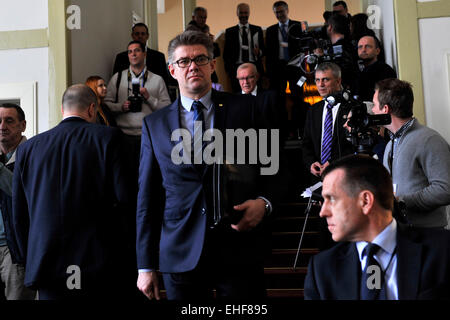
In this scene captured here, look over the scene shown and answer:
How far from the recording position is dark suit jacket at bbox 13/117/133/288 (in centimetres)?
256

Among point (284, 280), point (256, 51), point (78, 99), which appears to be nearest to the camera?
point (78, 99)

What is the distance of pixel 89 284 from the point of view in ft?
8.31

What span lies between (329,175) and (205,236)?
20.8 inches

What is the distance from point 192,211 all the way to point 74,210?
71cm

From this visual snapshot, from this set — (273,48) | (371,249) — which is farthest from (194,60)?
(273,48)

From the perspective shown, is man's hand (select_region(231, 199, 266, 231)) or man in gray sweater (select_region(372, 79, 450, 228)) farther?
man in gray sweater (select_region(372, 79, 450, 228))

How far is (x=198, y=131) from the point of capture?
7.18 ft

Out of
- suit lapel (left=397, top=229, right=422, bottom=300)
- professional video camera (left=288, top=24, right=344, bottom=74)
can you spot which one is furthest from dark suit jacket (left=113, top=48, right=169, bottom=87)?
suit lapel (left=397, top=229, right=422, bottom=300)

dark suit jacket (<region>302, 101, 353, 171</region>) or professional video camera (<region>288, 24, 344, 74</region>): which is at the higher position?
professional video camera (<region>288, 24, 344, 74</region>)

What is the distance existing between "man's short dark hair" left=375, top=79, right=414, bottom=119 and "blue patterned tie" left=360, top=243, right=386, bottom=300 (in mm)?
1424

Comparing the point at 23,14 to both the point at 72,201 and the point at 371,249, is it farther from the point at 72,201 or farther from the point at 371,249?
the point at 371,249

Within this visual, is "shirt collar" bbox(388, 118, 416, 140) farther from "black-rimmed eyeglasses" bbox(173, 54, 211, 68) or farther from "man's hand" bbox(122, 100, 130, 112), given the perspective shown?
"man's hand" bbox(122, 100, 130, 112)
